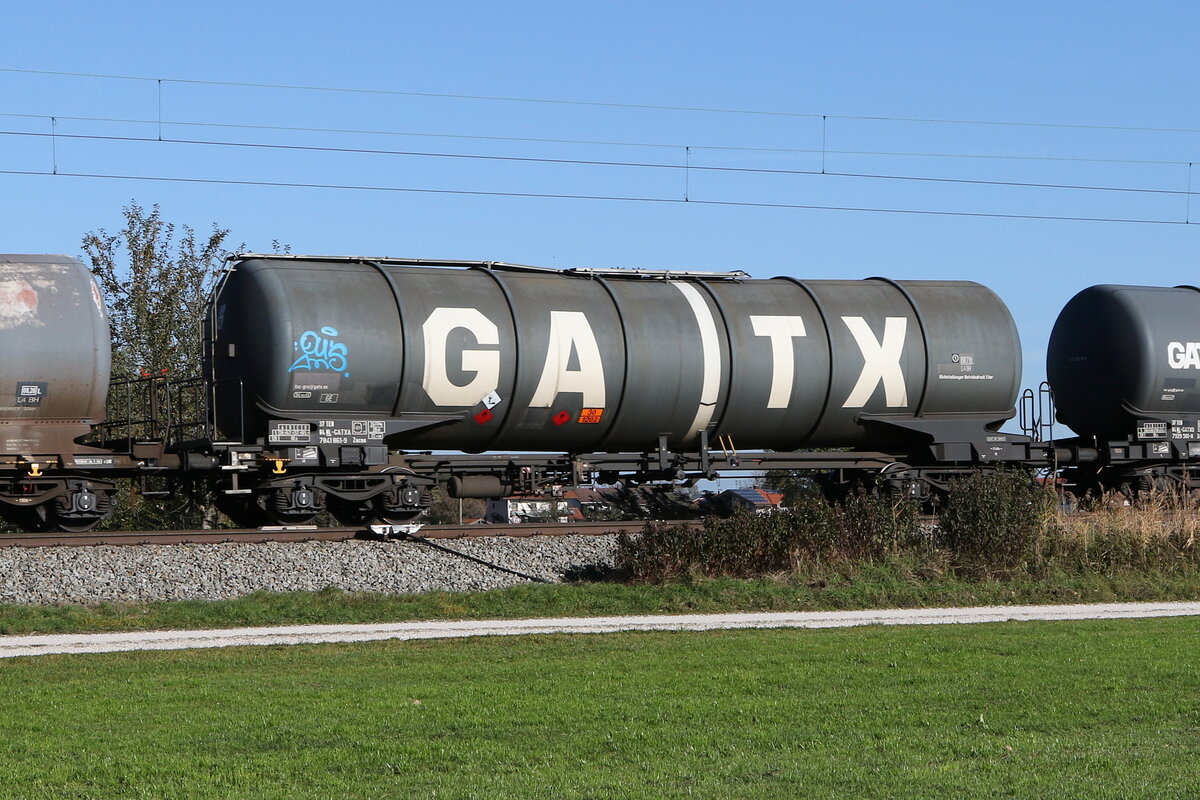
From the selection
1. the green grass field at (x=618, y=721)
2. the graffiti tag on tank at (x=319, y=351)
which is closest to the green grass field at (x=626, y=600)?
the green grass field at (x=618, y=721)

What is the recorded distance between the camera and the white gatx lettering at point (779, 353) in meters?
21.0

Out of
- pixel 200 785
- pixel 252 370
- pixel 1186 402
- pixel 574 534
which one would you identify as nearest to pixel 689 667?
pixel 200 785

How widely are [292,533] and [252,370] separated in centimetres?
240

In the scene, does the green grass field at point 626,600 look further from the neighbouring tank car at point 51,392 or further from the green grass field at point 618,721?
the neighbouring tank car at point 51,392

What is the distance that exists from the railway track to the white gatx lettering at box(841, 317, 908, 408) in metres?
4.24

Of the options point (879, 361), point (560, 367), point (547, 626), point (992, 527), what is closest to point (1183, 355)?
point (879, 361)

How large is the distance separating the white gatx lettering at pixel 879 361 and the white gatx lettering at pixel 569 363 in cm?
424

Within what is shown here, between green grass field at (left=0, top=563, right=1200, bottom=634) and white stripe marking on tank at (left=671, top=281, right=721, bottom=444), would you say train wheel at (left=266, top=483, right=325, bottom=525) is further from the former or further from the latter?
white stripe marking on tank at (left=671, top=281, right=721, bottom=444)

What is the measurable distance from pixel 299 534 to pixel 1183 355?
15.3 m

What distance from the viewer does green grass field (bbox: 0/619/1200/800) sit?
22.3 ft

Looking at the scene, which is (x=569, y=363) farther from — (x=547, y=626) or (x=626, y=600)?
(x=547, y=626)

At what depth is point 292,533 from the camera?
728 inches

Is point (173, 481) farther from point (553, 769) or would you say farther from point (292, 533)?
point (553, 769)

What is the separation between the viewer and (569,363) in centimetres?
1995
